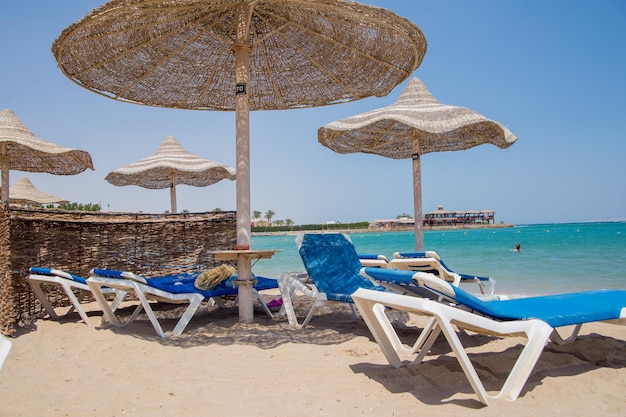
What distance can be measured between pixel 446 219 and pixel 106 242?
223 ft

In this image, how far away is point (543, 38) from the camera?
12.1m

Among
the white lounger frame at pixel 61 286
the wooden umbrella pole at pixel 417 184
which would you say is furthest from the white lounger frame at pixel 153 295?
the wooden umbrella pole at pixel 417 184

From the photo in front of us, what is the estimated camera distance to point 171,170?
375 inches

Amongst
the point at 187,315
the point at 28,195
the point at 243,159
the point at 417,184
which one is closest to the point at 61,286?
the point at 187,315

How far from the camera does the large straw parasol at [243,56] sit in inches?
136

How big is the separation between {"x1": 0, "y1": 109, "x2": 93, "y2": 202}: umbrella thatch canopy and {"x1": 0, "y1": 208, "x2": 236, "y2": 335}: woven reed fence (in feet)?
10.2

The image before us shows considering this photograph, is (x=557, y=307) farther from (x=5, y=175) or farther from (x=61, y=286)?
(x=5, y=175)

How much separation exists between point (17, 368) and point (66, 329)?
1304 millimetres

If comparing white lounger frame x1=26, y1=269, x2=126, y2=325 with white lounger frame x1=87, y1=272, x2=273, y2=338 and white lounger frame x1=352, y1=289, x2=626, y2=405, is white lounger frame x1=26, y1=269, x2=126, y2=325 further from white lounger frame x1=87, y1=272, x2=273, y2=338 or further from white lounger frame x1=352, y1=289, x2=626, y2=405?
white lounger frame x1=352, y1=289, x2=626, y2=405

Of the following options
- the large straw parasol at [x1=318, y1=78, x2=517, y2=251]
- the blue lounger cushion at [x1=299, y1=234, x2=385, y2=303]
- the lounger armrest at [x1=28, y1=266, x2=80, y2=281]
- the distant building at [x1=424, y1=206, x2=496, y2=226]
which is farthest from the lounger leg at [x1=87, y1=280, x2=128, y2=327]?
the distant building at [x1=424, y1=206, x2=496, y2=226]

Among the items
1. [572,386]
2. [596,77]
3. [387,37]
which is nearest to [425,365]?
[572,386]

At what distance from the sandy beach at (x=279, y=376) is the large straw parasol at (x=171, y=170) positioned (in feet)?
19.2

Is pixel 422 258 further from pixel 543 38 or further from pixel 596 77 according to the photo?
pixel 596 77

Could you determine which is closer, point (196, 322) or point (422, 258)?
point (196, 322)
